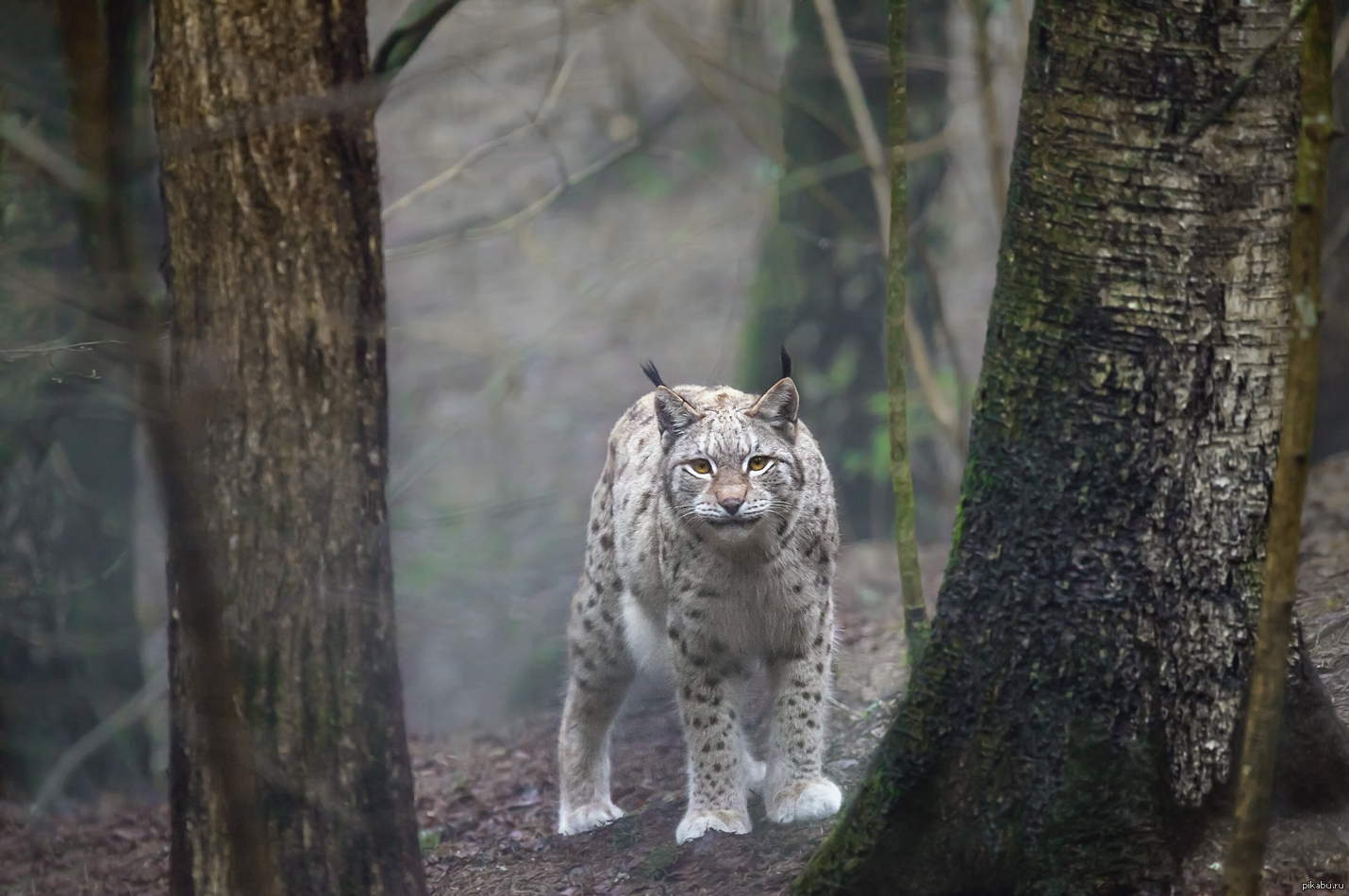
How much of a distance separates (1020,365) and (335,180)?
1.97 metres

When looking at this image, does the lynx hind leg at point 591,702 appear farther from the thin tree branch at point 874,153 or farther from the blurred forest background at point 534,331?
the thin tree branch at point 874,153

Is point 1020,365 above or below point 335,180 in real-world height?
below

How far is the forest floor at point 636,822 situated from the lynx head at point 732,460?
111 cm

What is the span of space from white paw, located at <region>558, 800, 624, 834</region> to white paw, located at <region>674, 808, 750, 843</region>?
0.62m

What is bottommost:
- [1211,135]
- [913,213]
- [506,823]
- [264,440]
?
[506,823]

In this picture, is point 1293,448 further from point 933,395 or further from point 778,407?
point 933,395

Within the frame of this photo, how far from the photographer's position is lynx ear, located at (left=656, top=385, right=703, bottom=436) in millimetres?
5242

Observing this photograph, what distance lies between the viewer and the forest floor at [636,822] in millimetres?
4301

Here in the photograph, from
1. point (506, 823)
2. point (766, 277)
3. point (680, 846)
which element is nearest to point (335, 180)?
point (680, 846)

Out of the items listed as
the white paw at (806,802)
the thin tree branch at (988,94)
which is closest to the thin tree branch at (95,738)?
the white paw at (806,802)

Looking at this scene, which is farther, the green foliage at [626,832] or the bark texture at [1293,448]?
the green foliage at [626,832]

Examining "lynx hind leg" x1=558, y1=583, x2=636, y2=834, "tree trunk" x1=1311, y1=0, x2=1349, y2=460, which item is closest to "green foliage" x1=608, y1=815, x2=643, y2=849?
"lynx hind leg" x1=558, y1=583, x2=636, y2=834

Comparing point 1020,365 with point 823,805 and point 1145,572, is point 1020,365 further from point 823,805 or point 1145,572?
point 823,805

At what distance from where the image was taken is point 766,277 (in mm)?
9211
